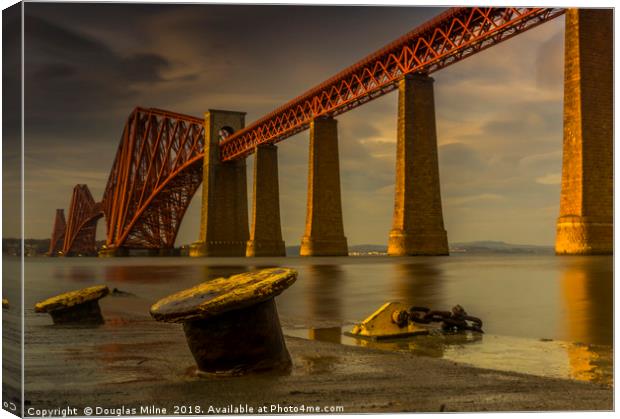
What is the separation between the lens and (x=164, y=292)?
24.0 feet

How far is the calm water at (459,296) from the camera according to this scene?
4.52 meters

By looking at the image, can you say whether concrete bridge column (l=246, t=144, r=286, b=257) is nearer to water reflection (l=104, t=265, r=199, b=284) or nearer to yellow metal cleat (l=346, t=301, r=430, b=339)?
water reflection (l=104, t=265, r=199, b=284)

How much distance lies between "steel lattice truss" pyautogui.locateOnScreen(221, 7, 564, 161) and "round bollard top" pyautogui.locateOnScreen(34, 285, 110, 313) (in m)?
2.17

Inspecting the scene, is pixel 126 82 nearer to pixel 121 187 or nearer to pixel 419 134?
pixel 121 187

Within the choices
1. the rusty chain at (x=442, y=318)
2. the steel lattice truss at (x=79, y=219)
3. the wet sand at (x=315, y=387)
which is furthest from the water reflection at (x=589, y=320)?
the steel lattice truss at (x=79, y=219)

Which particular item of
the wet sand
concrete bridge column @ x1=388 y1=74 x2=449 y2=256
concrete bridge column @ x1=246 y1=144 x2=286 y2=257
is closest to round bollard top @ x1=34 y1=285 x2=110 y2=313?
the wet sand

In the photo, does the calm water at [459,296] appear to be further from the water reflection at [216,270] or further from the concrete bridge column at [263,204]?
the concrete bridge column at [263,204]

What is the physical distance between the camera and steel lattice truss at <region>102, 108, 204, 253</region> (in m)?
6.67

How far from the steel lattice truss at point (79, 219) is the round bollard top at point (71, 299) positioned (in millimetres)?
425

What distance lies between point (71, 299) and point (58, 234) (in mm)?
901

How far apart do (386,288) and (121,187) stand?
3357 mm

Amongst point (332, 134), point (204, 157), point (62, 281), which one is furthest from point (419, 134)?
point (62, 281)

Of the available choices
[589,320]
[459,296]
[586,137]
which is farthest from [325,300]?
[586,137]

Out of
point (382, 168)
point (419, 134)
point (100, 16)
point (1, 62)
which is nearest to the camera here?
point (1, 62)
